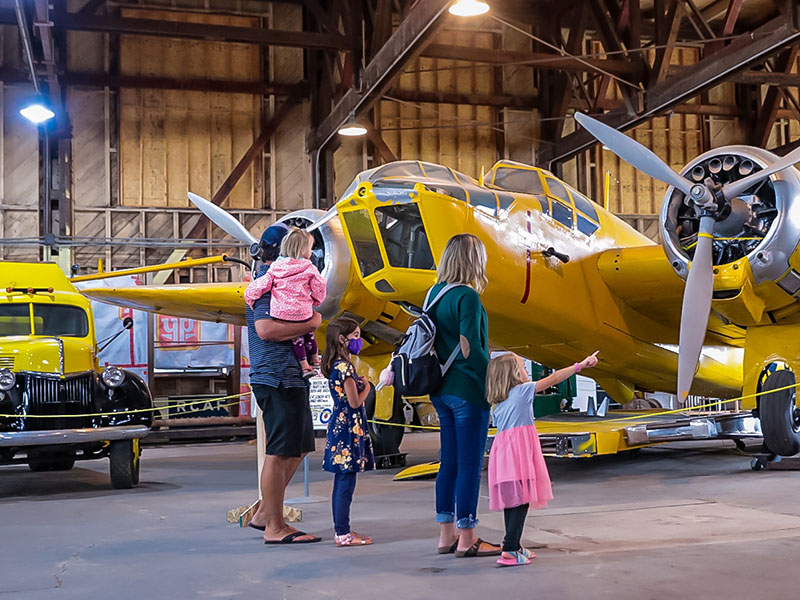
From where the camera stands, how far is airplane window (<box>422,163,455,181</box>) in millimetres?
9594

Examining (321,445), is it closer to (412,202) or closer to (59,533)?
(412,202)

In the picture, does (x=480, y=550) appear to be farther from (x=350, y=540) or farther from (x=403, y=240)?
(x=403, y=240)

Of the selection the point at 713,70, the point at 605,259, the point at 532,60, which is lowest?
the point at 605,259

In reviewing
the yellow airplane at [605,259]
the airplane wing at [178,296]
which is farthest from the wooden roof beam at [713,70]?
the airplane wing at [178,296]

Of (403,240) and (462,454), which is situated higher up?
(403,240)

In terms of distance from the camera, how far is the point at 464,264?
498cm

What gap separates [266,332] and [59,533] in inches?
92.0

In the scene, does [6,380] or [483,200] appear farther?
[483,200]

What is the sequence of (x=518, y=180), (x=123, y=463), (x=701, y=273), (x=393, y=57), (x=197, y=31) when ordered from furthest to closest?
(x=197, y=31)
(x=393, y=57)
(x=518, y=180)
(x=123, y=463)
(x=701, y=273)

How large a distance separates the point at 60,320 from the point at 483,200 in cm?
527

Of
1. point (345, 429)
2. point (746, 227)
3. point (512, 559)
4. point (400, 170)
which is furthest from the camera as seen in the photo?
point (400, 170)

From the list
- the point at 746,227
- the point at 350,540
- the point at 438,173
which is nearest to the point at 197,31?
the point at 438,173

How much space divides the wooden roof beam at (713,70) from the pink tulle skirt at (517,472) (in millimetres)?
10961

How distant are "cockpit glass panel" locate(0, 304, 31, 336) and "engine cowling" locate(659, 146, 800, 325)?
726 cm
